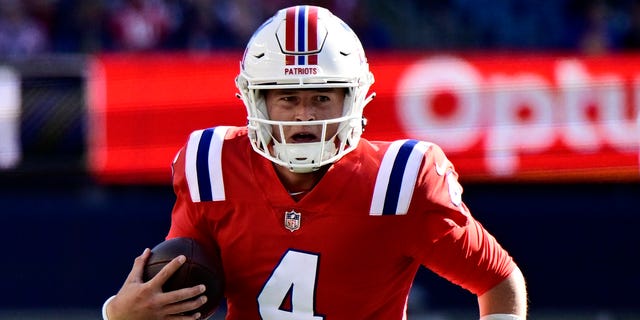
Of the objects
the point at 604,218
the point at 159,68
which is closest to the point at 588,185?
the point at 604,218

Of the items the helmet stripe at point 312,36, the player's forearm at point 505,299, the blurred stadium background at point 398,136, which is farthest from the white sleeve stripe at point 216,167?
the blurred stadium background at point 398,136

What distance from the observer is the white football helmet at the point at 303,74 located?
254cm

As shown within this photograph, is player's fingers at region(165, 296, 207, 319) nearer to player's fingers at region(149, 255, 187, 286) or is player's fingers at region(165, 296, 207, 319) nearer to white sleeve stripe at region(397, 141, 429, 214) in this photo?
player's fingers at region(149, 255, 187, 286)

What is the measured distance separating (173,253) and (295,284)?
280 millimetres

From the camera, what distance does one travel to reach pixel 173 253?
2496 mm

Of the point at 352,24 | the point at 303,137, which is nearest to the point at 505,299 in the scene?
the point at 303,137

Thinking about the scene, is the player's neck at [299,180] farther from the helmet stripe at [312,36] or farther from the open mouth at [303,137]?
the helmet stripe at [312,36]

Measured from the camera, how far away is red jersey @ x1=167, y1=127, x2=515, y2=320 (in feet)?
8.40

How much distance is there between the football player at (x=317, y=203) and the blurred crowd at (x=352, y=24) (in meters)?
4.27

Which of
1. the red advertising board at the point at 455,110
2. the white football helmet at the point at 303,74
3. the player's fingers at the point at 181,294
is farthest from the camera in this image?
the red advertising board at the point at 455,110

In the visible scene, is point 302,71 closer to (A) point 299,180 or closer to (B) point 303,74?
(B) point 303,74

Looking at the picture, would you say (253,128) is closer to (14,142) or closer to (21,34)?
(14,142)

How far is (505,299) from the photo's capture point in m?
2.69

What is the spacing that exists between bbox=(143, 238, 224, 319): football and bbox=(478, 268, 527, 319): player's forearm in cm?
63
